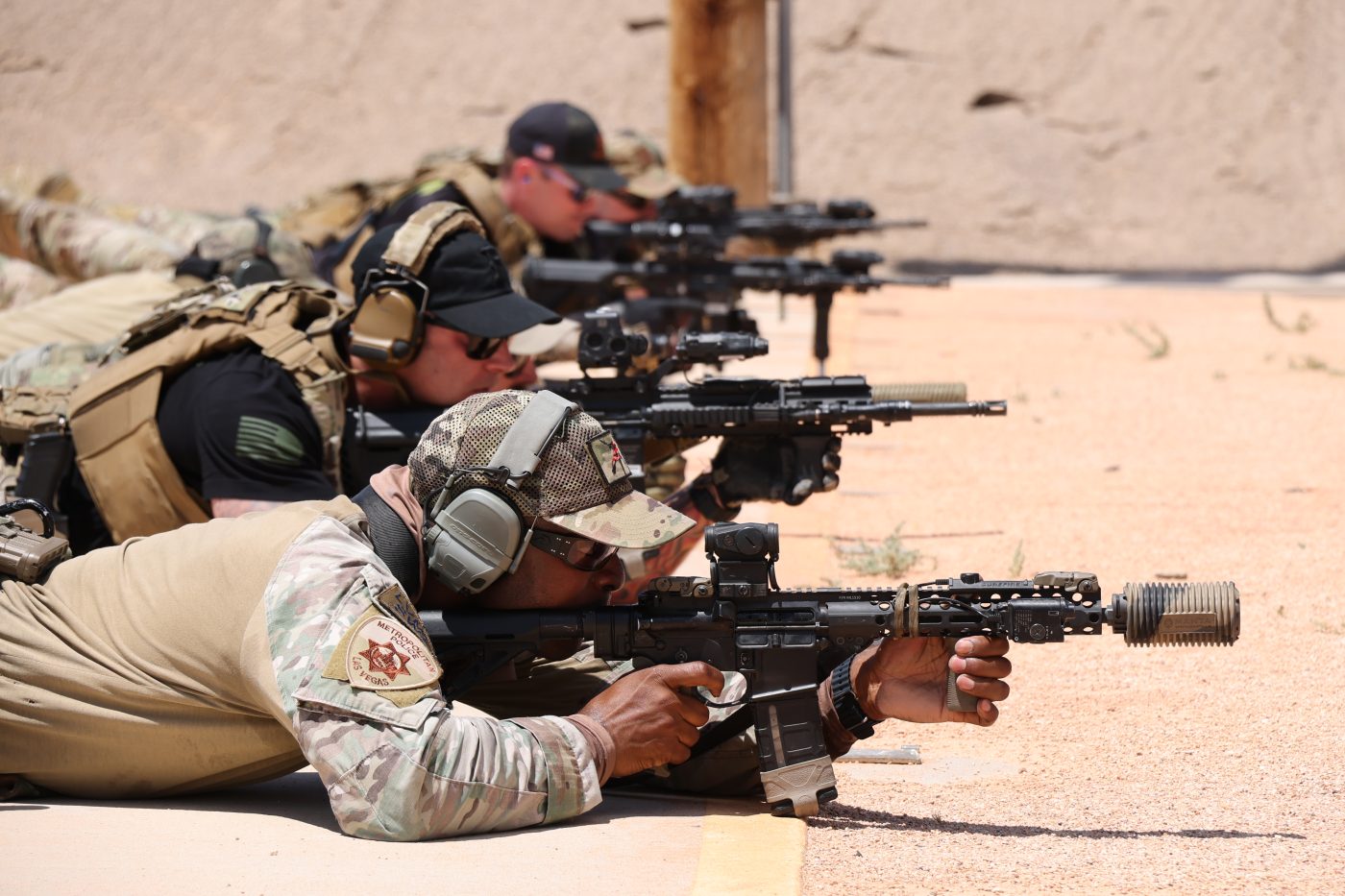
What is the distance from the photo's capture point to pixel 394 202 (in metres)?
8.57

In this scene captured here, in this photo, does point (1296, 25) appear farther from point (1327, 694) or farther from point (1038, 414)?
point (1327, 694)

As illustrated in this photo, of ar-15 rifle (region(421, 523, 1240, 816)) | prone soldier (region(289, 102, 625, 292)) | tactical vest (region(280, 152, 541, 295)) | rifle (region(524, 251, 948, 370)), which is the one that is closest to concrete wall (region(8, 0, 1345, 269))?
tactical vest (region(280, 152, 541, 295))

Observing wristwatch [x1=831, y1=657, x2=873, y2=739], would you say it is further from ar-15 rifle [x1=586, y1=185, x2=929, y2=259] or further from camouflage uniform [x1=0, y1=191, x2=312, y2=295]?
ar-15 rifle [x1=586, y1=185, x2=929, y2=259]

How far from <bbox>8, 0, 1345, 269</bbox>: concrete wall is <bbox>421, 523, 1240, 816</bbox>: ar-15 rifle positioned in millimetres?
15780

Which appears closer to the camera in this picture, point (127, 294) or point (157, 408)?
point (157, 408)

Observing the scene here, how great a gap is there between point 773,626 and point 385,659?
2.65 ft

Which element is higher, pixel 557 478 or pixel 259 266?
pixel 259 266

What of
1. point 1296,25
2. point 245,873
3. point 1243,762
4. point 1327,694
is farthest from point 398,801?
point 1296,25

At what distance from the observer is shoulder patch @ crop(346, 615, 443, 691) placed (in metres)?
3.19

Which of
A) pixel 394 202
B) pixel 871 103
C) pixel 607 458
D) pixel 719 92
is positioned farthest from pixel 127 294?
pixel 871 103

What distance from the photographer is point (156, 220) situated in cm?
1095

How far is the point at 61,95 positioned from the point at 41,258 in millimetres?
14062

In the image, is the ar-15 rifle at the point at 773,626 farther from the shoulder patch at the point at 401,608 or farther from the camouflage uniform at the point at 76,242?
the camouflage uniform at the point at 76,242

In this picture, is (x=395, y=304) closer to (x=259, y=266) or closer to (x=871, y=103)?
(x=259, y=266)
